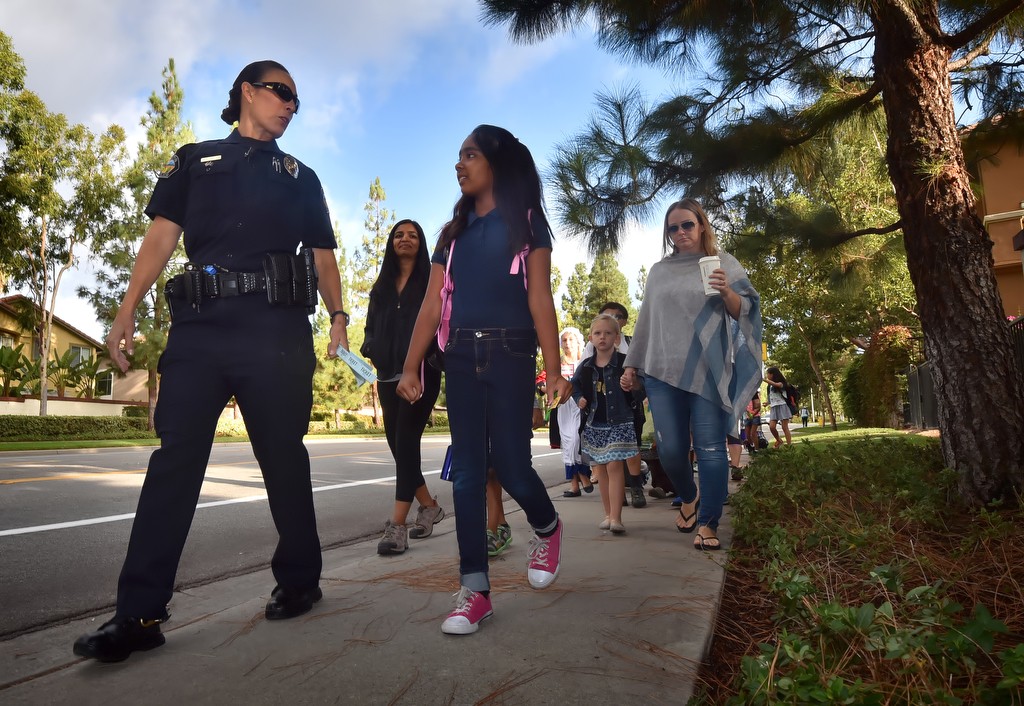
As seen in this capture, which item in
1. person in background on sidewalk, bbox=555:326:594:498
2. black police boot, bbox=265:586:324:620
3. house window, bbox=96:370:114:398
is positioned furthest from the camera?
house window, bbox=96:370:114:398

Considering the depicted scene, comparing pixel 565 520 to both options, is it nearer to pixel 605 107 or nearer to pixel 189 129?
pixel 605 107

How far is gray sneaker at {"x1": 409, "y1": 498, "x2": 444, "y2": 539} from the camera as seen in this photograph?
15.8 ft

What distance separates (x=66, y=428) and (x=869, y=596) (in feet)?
86.7

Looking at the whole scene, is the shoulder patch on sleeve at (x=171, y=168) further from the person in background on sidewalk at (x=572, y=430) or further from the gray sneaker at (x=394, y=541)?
the person in background on sidewalk at (x=572, y=430)

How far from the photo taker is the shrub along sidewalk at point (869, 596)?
1.83 meters

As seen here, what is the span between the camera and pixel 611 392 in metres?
5.28

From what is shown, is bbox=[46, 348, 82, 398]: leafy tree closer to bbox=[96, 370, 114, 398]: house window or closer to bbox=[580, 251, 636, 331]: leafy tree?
bbox=[96, 370, 114, 398]: house window

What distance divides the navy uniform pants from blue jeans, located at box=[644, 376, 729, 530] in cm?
229

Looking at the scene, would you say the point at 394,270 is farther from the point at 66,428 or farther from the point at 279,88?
the point at 66,428

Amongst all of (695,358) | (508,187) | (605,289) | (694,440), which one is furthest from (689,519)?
(605,289)

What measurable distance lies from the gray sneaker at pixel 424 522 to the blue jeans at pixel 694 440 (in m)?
1.55

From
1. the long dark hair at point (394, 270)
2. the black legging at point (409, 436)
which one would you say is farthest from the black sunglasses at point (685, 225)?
the black legging at point (409, 436)

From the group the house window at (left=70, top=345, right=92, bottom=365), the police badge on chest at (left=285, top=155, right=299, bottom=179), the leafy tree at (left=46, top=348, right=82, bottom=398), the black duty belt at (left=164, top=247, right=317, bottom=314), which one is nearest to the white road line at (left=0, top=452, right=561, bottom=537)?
the black duty belt at (left=164, top=247, right=317, bottom=314)

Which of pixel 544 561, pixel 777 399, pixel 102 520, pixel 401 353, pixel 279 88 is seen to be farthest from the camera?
pixel 777 399
